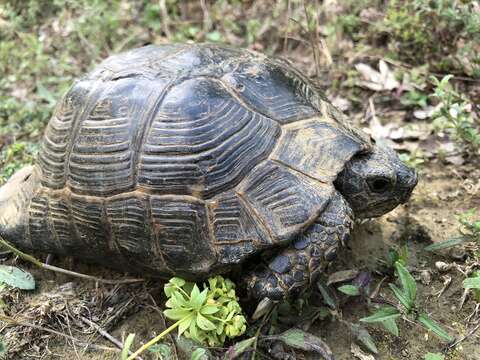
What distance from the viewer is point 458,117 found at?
3625 millimetres

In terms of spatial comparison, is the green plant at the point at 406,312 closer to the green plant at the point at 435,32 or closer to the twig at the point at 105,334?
the twig at the point at 105,334

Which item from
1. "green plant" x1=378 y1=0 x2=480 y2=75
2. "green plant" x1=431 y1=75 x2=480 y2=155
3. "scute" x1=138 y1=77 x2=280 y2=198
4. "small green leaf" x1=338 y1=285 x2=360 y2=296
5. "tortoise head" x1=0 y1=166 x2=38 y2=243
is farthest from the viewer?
"green plant" x1=378 y1=0 x2=480 y2=75

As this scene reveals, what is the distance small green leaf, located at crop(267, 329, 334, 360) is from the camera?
8.86ft

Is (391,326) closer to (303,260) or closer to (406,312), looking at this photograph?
(406,312)

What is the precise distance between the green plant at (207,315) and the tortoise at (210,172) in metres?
0.15

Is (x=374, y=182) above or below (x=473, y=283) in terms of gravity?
above

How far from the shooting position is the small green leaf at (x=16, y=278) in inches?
128

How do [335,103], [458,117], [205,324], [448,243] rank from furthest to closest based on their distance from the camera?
[335,103]
[458,117]
[448,243]
[205,324]

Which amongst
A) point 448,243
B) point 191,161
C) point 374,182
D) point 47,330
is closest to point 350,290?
point 374,182

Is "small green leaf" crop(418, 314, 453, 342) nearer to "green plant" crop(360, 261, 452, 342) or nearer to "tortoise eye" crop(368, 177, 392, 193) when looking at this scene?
"green plant" crop(360, 261, 452, 342)

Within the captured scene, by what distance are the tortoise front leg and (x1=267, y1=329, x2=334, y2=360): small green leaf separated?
0.27 m

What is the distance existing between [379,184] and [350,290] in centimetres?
68

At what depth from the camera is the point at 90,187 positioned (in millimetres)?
2971

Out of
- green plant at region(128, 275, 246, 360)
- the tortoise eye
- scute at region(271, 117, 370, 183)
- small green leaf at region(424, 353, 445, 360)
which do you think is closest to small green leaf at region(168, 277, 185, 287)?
green plant at region(128, 275, 246, 360)
